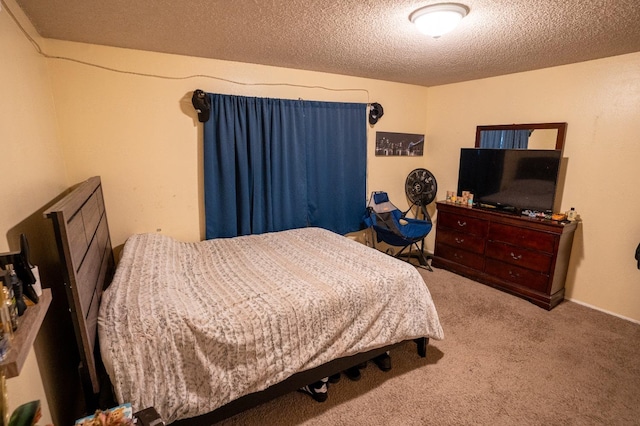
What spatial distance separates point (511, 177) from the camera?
3332mm

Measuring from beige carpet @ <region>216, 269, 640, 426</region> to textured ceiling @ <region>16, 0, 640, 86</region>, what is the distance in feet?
7.43

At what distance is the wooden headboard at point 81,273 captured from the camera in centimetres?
122

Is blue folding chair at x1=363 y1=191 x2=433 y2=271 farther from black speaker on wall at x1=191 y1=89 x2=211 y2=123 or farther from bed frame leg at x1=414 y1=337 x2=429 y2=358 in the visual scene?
black speaker on wall at x1=191 y1=89 x2=211 y2=123

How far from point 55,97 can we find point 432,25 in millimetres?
2643

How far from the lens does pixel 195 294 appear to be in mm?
1836

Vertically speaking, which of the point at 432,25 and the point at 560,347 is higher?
the point at 432,25

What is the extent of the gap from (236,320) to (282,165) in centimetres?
188

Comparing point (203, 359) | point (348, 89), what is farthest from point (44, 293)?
point (348, 89)

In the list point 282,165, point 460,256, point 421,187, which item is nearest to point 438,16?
point 282,165

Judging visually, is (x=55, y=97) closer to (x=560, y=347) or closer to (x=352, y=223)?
(x=352, y=223)

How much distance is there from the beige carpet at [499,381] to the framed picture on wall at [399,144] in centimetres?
210

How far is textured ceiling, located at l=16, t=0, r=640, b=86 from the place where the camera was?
1732mm

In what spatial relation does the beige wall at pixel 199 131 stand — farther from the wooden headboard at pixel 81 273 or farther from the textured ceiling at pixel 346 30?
the wooden headboard at pixel 81 273

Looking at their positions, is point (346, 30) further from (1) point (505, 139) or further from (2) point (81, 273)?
(1) point (505, 139)
